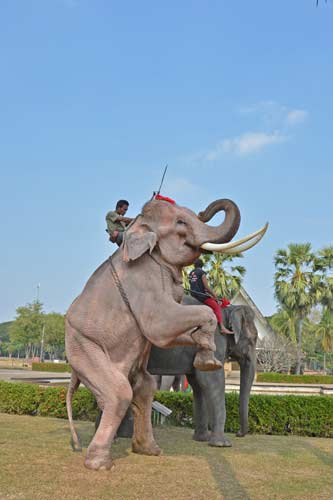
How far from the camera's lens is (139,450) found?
20.8 feet

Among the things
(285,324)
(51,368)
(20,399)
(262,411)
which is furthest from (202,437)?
(51,368)

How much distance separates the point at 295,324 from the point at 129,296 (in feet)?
105

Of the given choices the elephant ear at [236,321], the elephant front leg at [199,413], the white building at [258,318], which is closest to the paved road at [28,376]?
the elephant front leg at [199,413]

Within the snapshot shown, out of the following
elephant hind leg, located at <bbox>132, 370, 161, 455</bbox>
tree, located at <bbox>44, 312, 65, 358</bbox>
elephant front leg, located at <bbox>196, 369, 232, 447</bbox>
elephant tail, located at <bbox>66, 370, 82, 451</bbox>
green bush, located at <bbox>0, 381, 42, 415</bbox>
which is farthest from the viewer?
tree, located at <bbox>44, 312, 65, 358</bbox>

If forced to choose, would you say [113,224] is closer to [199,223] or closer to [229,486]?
[199,223]

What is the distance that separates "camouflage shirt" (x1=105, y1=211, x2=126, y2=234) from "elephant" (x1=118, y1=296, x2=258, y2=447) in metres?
1.43

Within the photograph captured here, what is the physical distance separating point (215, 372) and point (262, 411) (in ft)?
9.47

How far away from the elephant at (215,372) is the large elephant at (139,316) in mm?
1091

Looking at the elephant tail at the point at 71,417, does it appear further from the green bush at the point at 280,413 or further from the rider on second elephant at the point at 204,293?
the green bush at the point at 280,413

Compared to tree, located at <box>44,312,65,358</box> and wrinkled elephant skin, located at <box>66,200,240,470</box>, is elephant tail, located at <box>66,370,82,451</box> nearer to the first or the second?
wrinkled elephant skin, located at <box>66,200,240,470</box>

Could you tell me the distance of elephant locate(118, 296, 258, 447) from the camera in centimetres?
738

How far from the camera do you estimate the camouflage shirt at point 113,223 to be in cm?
712

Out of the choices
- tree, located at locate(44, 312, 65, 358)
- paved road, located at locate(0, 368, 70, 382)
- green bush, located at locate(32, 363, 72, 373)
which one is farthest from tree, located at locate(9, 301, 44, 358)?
paved road, located at locate(0, 368, 70, 382)

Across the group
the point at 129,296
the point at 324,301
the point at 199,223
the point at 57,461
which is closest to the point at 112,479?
the point at 57,461
